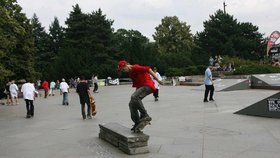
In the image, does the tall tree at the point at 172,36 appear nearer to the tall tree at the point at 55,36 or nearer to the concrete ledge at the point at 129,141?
the tall tree at the point at 55,36

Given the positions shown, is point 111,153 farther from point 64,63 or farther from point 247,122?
point 64,63

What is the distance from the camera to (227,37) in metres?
69.9

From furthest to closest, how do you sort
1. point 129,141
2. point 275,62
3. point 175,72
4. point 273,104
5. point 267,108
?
point 175,72, point 275,62, point 267,108, point 273,104, point 129,141

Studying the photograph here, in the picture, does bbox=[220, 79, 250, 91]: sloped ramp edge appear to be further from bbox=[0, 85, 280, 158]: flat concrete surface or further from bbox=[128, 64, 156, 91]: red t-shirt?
bbox=[128, 64, 156, 91]: red t-shirt

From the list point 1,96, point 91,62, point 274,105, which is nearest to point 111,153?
point 274,105

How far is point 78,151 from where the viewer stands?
8.20 meters

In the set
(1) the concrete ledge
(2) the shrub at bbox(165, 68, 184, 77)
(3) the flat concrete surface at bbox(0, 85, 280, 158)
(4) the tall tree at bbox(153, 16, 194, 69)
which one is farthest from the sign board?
(4) the tall tree at bbox(153, 16, 194, 69)

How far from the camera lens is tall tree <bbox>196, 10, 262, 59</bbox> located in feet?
227

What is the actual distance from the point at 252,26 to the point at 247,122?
65620 mm

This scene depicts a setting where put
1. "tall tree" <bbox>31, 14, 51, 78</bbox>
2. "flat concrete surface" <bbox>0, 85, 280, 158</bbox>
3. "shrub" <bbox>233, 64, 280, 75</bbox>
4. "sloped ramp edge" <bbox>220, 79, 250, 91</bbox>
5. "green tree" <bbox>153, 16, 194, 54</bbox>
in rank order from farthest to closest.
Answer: "green tree" <bbox>153, 16, 194, 54</bbox> → "tall tree" <bbox>31, 14, 51, 78</bbox> → "shrub" <bbox>233, 64, 280, 75</bbox> → "sloped ramp edge" <bbox>220, 79, 250, 91</bbox> → "flat concrete surface" <bbox>0, 85, 280, 158</bbox>

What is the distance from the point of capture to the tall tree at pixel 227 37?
6931 centimetres

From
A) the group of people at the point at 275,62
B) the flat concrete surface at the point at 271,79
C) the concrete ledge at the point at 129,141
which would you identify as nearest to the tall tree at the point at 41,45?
the group of people at the point at 275,62

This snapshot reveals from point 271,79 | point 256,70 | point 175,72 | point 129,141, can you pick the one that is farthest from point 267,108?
point 175,72

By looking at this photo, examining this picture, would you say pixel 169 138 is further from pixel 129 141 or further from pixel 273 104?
pixel 273 104
